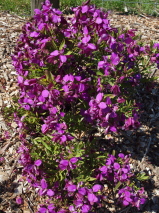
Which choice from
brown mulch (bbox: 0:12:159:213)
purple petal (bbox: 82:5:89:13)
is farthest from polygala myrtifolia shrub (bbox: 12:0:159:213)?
brown mulch (bbox: 0:12:159:213)

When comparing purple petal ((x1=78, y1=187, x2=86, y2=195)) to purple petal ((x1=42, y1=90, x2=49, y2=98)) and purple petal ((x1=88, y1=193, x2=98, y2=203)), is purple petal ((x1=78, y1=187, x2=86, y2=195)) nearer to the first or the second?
purple petal ((x1=88, y1=193, x2=98, y2=203))

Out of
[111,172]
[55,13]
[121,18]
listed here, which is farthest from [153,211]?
[121,18]

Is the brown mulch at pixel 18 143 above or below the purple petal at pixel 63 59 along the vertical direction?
below

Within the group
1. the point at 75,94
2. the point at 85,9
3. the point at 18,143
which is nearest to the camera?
the point at 75,94

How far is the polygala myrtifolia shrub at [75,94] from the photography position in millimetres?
1958

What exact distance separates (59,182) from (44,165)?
207mm

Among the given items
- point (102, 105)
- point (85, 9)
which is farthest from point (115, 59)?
point (85, 9)

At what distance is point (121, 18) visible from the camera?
5.85 metres

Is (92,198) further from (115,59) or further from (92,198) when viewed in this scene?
(115,59)

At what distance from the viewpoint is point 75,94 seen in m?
1.99

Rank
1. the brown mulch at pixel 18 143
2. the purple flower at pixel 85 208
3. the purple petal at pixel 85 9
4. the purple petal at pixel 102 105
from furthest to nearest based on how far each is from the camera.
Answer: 1. the brown mulch at pixel 18 143
2. the purple petal at pixel 85 9
3. the purple flower at pixel 85 208
4. the purple petal at pixel 102 105

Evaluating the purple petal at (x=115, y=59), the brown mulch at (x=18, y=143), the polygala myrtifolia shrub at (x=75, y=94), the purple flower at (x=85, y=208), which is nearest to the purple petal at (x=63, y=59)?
the polygala myrtifolia shrub at (x=75, y=94)

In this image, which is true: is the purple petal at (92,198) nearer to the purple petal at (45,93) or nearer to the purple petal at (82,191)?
the purple petal at (82,191)

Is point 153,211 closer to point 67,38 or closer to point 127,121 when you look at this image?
point 127,121
